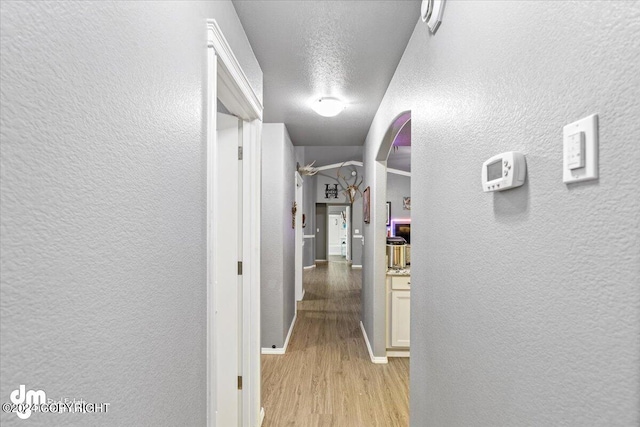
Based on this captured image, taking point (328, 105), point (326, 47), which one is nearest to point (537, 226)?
point (326, 47)

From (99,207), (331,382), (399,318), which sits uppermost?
(99,207)

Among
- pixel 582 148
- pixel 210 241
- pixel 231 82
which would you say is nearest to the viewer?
pixel 582 148

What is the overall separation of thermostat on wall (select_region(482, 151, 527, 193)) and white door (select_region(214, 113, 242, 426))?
1634 millimetres

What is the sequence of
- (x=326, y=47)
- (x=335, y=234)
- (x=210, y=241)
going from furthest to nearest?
(x=335, y=234), (x=326, y=47), (x=210, y=241)

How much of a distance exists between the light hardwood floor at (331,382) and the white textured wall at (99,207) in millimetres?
1693

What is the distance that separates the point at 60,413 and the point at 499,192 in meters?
1.08

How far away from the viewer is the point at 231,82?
1.70 m

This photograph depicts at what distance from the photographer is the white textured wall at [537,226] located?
1.79ft

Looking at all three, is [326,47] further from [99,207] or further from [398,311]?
[398,311]

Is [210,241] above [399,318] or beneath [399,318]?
above

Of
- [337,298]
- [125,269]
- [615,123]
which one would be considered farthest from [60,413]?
[337,298]

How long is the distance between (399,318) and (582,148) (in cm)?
325

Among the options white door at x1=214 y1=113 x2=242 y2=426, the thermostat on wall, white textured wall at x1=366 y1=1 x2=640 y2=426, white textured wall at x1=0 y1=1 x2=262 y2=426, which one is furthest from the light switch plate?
white door at x1=214 y1=113 x2=242 y2=426

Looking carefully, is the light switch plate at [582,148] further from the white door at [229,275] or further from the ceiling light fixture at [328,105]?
the ceiling light fixture at [328,105]
